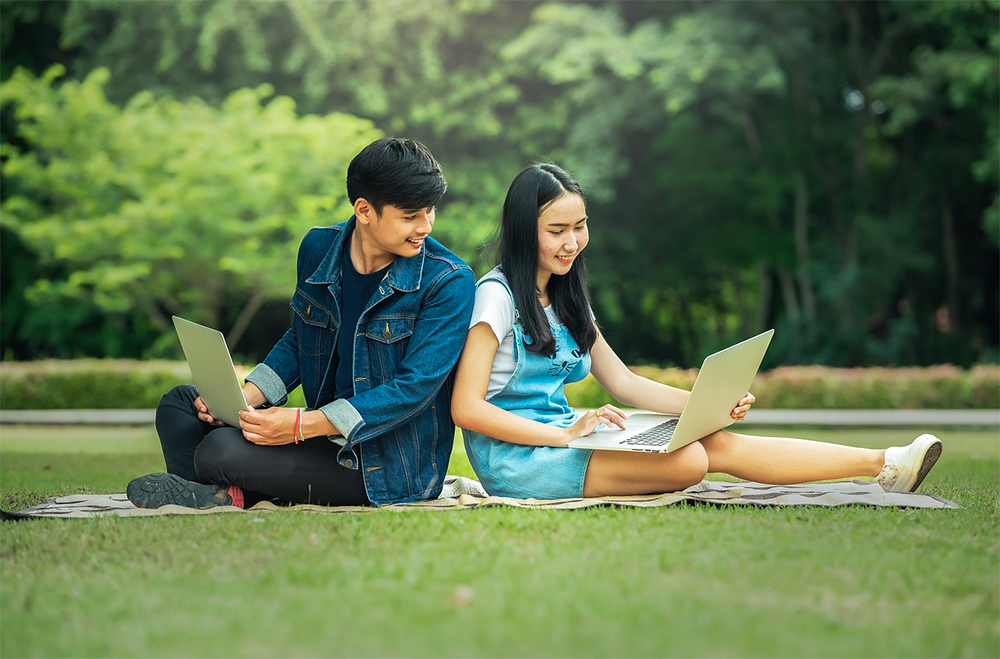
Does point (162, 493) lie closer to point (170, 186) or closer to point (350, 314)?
point (350, 314)

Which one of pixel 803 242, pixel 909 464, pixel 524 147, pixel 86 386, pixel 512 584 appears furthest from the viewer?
pixel 524 147

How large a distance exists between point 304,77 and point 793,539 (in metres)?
16.1

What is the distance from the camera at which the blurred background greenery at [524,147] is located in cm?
1504

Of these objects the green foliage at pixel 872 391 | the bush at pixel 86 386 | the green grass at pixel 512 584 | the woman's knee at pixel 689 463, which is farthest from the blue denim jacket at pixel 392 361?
the bush at pixel 86 386

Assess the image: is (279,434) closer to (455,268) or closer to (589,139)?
(455,268)

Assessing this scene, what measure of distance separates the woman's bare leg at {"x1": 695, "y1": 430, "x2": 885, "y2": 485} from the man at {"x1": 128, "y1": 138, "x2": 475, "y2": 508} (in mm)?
1020

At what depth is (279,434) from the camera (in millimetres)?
3643

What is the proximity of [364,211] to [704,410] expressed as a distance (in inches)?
53.3

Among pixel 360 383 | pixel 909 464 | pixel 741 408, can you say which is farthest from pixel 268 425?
pixel 909 464

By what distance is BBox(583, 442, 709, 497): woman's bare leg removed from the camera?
12.5 feet

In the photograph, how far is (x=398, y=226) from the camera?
3.66 meters

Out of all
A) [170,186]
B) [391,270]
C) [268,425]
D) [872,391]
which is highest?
[170,186]

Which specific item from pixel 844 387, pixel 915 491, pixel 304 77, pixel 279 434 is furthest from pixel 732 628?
pixel 304 77

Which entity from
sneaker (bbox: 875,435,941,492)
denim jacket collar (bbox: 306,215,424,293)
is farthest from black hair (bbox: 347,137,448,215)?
sneaker (bbox: 875,435,941,492)
